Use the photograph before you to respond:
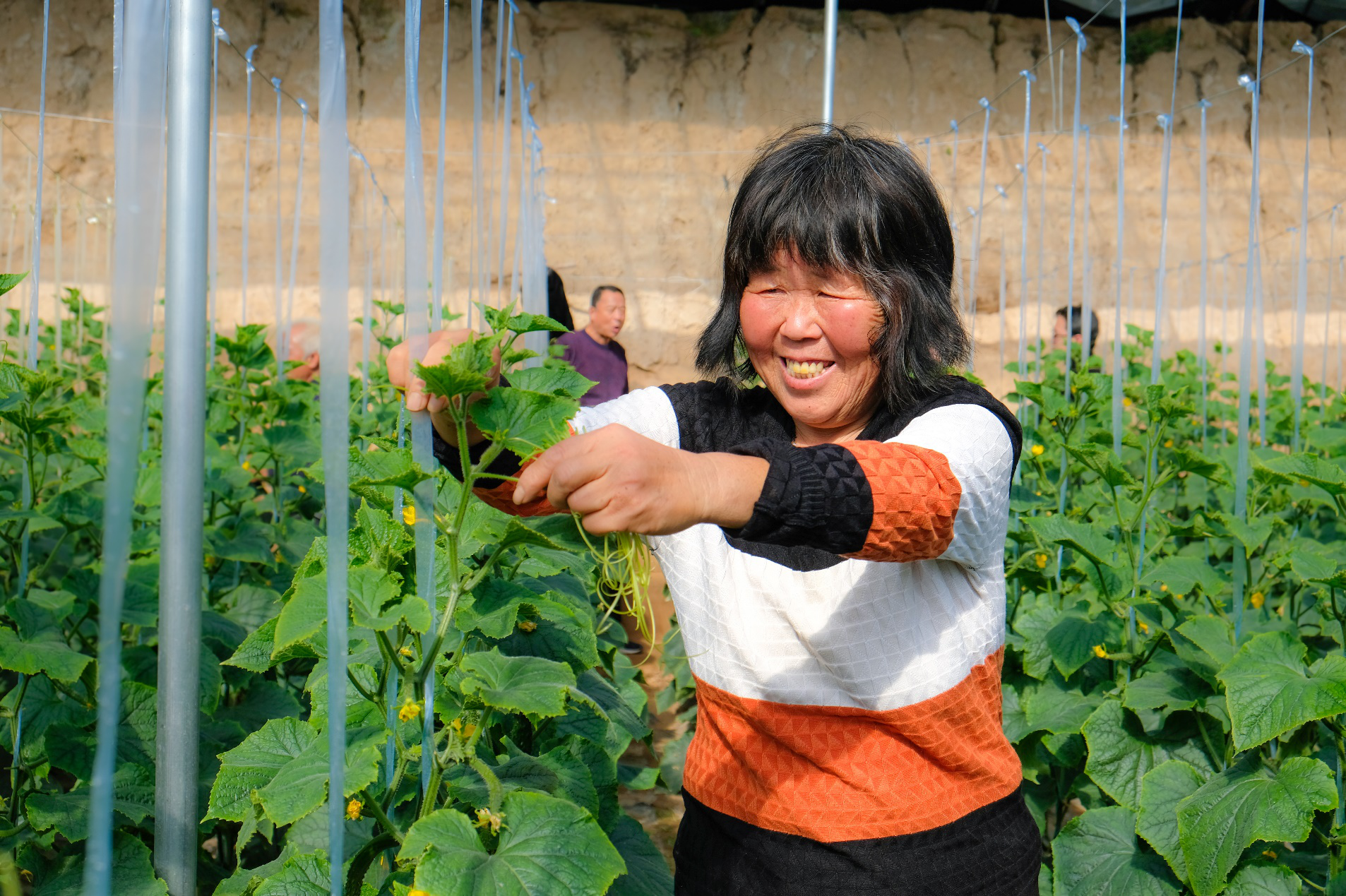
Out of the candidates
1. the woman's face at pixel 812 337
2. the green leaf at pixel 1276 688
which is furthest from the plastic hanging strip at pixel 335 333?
the green leaf at pixel 1276 688

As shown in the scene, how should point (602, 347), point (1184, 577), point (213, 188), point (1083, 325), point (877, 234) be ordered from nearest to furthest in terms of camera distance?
point (877, 234)
point (1184, 577)
point (213, 188)
point (1083, 325)
point (602, 347)

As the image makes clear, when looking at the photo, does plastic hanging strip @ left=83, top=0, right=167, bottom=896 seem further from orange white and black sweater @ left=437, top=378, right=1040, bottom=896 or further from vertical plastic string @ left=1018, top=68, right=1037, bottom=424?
vertical plastic string @ left=1018, top=68, right=1037, bottom=424

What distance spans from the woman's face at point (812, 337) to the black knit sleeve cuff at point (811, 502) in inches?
12.7

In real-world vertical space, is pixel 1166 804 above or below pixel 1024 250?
below

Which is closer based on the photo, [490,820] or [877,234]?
[490,820]

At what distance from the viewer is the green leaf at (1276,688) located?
4.75ft

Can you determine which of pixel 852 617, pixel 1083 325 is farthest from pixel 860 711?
pixel 1083 325

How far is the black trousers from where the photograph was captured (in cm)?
114

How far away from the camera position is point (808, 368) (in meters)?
1.16

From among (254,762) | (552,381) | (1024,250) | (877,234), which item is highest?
(1024,250)

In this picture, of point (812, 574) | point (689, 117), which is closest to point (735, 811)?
point (812, 574)

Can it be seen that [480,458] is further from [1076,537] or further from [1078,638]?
[1078,638]

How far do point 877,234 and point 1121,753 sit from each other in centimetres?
123

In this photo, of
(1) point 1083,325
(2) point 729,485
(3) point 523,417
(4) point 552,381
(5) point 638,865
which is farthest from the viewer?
(1) point 1083,325
